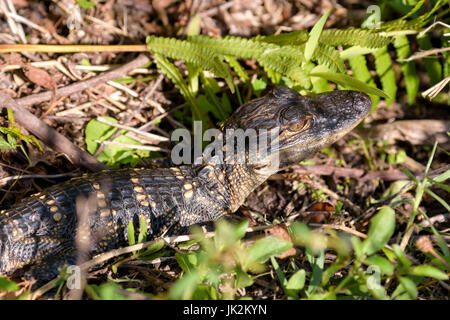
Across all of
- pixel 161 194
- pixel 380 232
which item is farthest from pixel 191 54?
pixel 380 232

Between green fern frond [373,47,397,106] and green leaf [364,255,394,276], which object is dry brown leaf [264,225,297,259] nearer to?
green leaf [364,255,394,276]

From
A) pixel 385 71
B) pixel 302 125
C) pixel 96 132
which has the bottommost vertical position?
pixel 302 125

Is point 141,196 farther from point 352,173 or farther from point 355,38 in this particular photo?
point 355,38

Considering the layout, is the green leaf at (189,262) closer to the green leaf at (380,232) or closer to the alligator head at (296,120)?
the green leaf at (380,232)

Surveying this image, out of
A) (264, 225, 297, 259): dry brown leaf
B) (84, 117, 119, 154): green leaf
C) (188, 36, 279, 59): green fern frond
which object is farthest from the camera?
(84, 117, 119, 154): green leaf

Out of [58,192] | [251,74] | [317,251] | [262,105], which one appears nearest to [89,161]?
[58,192]

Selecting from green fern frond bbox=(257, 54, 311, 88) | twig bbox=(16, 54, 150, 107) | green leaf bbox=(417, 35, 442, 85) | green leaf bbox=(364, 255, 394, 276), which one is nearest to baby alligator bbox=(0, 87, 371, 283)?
green fern frond bbox=(257, 54, 311, 88)
